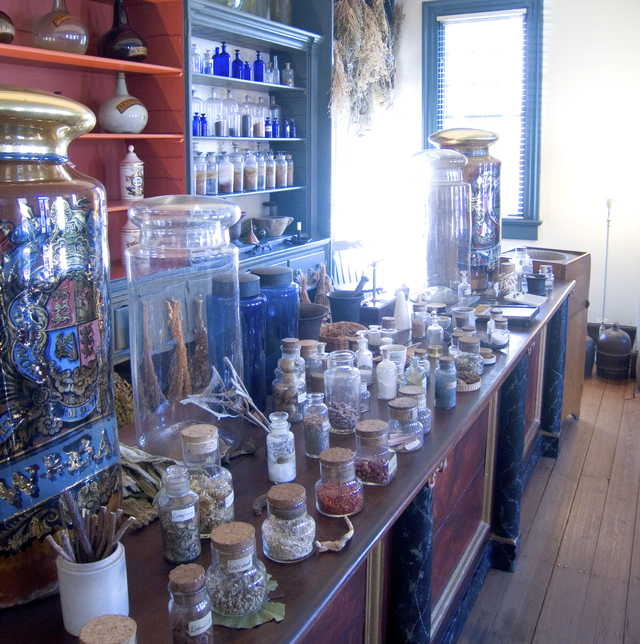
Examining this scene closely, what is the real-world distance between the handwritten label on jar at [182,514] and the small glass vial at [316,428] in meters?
0.42

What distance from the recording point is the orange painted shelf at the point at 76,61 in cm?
287

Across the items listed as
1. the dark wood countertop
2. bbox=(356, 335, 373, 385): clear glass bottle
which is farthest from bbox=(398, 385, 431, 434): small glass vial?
bbox=(356, 335, 373, 385): clear glass bottle

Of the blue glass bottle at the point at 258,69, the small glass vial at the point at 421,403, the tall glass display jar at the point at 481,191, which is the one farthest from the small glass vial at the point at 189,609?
the blue glass bottle at the point at 258,69

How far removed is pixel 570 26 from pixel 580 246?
1.72m

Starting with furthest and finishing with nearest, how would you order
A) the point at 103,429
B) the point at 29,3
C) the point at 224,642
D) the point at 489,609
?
the point at 29,3 < the point at 489,609 < the point at 103,429 < the point at 224,642

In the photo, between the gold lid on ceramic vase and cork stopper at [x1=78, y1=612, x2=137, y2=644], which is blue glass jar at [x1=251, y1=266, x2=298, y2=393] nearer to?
the gold lid on ceramic vase

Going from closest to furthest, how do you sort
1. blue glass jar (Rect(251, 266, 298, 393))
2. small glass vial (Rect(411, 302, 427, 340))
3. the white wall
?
blue glass jar (Rect(251, 266, 298, 393)) < small glass vial (Rect(411, 302, 427, 340)) < the white wall

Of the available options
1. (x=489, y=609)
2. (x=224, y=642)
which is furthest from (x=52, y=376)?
(x=489, y=609)

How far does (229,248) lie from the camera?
5.17ft

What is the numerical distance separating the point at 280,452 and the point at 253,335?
43cm

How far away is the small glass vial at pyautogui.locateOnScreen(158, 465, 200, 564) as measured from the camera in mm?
1016

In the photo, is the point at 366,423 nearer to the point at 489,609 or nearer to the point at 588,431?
the point at 489,609

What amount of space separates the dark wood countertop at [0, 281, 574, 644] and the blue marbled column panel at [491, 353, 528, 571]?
0.87m

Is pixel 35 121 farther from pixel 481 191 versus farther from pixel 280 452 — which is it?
pixel 481 191
